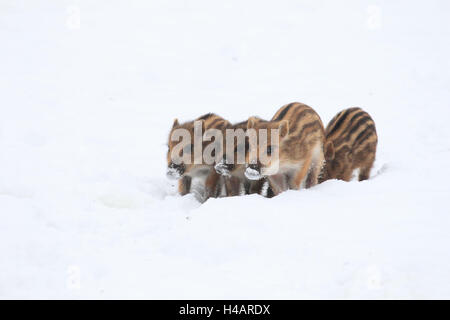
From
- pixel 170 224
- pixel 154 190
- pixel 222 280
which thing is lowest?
pixel 222 280

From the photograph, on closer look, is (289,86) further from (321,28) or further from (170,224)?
(170,224)

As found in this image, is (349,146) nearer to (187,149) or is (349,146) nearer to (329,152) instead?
(329,152)

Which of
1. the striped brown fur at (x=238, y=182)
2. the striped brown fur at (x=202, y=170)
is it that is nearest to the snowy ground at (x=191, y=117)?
the striped brown fur at (x=202, y=170)

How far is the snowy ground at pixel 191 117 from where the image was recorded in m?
4.14

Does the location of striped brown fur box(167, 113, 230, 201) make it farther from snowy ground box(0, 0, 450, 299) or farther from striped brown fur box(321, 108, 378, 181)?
striped brown fur box(321, 108, 378, 181)

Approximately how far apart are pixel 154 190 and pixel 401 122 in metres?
5.51

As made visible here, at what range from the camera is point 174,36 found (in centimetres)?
1385

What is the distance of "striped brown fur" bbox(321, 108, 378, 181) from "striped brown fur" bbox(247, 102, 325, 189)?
364 millimetres

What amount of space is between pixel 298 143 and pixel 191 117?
167 inches

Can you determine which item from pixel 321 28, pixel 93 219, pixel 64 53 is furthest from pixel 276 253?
pixel 321 28

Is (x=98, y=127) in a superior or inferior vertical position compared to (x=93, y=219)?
superior

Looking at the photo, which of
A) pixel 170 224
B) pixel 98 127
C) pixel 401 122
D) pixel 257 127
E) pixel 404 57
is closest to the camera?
pixel 170 224

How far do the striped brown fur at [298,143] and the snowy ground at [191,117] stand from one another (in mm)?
456

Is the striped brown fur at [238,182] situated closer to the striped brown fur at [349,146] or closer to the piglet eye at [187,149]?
the piglet eye at [187,149]
